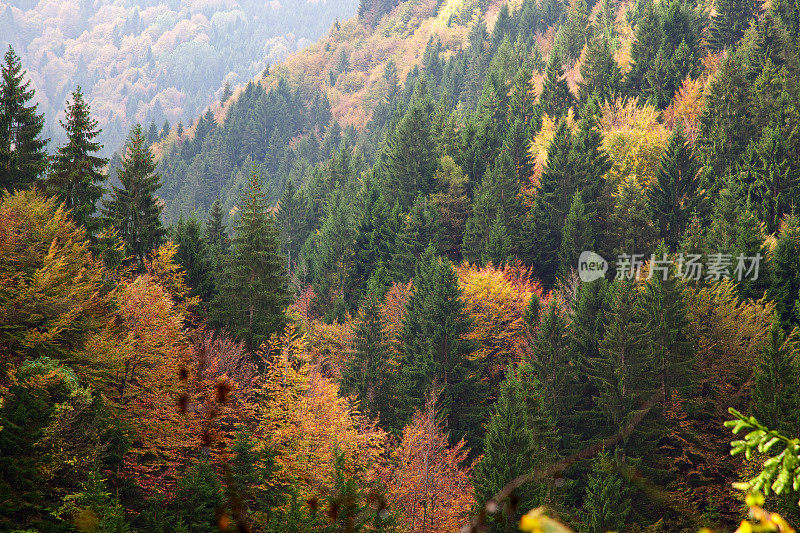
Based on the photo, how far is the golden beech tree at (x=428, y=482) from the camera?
33656mm

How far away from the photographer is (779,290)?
1750 inches

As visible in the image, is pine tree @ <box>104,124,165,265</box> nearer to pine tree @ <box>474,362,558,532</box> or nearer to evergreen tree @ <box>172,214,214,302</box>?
evergreen tree @ <box>172,214,214,302</box>

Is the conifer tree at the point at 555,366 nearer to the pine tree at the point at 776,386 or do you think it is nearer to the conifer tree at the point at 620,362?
the conifer tree at the point at 620,362

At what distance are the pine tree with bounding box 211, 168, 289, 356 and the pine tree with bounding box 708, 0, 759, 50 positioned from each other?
204 feet

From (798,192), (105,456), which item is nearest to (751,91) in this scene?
(798,192)

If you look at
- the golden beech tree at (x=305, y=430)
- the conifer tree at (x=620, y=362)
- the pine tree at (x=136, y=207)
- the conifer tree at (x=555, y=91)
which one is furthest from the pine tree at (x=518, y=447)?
the conifer tree at (x=555, y=91)

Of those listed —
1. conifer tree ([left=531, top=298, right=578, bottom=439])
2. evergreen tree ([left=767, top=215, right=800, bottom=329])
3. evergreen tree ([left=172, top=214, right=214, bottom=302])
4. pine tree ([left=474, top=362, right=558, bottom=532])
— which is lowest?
pine tree ([left=474, top=362, right=558, bottom=532])

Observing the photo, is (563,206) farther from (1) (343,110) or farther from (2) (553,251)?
(1) (343,110)

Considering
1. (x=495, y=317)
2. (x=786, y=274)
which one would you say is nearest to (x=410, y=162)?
(x=495, y=317)

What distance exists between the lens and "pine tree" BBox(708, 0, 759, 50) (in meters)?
76.6

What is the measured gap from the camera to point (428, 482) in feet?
113

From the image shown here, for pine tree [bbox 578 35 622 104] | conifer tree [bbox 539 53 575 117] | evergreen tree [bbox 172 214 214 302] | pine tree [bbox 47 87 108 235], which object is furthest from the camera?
conifer tree [bbox 539 53 575 117]

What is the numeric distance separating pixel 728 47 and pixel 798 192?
29597mm

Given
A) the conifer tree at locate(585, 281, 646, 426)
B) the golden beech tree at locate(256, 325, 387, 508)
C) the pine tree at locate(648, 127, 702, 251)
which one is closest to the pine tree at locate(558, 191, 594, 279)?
the pine tree at locate(648, 127, 702, 251)
